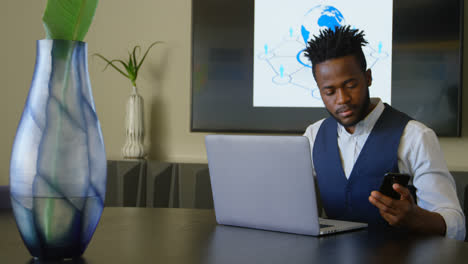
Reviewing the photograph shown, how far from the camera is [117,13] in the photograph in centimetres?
361

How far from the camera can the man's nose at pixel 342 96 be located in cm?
188

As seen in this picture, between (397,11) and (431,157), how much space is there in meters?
1.41

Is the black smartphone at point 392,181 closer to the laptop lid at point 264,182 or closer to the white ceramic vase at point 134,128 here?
the laptop lid at point 264,182

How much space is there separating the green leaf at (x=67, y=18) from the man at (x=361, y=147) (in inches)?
42.9

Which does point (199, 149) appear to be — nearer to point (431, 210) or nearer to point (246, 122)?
point (246, 122)

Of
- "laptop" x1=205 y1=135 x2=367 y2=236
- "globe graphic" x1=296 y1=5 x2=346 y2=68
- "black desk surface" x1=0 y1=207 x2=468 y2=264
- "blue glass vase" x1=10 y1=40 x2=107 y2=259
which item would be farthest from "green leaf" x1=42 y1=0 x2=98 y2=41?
"globe graphic" x1=296 y1=5 x2=346 y2=68

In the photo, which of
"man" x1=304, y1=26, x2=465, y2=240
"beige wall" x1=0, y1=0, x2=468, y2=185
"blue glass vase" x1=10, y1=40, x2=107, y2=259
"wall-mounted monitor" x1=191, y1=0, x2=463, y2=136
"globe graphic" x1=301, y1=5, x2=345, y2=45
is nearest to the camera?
"blue glass vase" x1=10, y1=40, x2=107, y2=259

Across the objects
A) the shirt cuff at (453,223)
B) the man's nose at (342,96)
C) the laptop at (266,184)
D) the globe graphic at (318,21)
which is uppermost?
the globe graphic at (318,21)

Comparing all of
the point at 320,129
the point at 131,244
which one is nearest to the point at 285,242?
the point at 131,244

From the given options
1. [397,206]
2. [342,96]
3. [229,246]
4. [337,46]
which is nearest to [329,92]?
[342,96]

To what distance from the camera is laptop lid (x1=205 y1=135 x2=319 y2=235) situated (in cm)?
129

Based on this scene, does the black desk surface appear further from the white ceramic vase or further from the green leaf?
the white ceramic vase

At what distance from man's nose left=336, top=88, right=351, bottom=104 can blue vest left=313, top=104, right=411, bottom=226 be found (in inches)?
5.7

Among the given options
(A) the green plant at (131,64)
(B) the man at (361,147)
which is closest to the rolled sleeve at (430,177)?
(B) the man at (361,147)
